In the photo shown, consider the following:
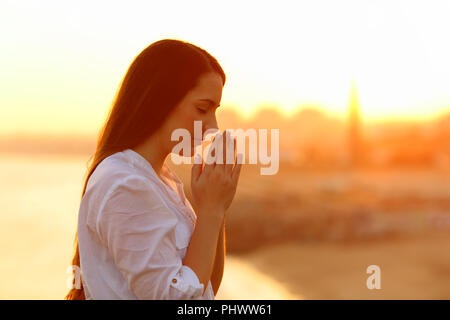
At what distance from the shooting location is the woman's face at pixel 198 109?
1.43 meters

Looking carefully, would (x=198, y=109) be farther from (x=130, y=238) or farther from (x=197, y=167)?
(x=130, y=238)

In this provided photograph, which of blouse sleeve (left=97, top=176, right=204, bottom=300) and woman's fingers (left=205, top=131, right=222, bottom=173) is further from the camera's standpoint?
woman's fingers (left=205, top=131, right=222, bottom=173)

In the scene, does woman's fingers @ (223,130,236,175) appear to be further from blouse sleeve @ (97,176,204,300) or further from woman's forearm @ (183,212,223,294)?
blouse sleeve @ (97,176,204,300)

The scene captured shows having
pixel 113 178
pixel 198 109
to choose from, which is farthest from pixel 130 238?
pixel 198 109

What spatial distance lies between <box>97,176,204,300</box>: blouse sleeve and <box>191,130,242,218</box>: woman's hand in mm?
138

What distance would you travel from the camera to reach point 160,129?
4.80 ft

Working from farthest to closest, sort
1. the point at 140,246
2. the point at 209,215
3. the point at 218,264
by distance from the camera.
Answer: the point at 218,264 → the point at 209,215 → the point at 140,246

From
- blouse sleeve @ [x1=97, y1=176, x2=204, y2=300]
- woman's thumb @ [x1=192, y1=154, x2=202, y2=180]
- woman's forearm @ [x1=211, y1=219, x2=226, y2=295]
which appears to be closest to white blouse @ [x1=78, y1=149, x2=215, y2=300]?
blouse sleeve @ [x1=97, y1=176, x2=204, y2=300]

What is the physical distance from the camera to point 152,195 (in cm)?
134

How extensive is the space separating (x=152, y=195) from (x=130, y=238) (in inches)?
5.1

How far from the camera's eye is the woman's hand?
1405 millimetres

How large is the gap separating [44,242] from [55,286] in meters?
10.8
